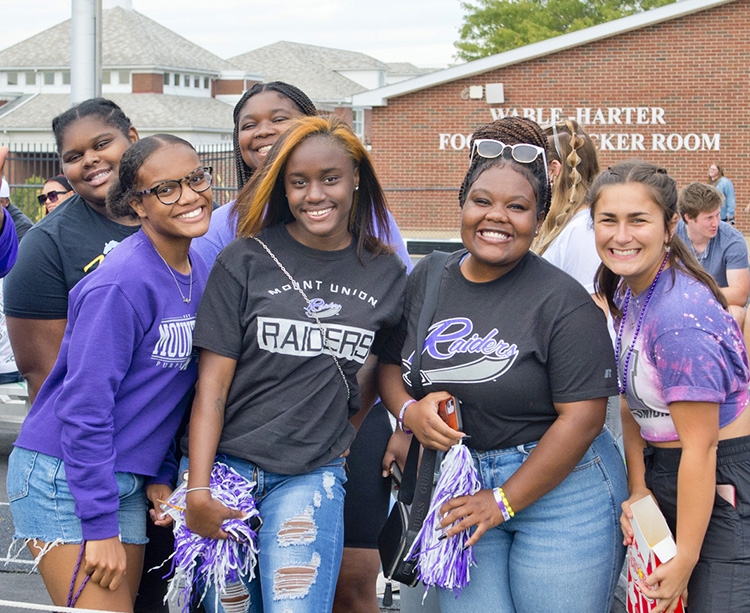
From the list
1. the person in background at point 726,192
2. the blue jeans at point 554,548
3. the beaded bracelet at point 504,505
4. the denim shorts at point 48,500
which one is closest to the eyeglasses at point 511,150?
the blue jeans at point 554,548

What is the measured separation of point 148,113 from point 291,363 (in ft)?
157

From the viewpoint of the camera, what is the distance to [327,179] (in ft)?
9.85

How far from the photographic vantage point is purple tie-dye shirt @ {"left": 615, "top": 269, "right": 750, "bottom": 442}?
2.59 meters

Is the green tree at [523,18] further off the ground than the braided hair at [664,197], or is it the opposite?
the green tree at [523,18]

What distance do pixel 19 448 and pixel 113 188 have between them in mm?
922

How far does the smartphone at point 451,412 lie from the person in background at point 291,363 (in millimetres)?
314

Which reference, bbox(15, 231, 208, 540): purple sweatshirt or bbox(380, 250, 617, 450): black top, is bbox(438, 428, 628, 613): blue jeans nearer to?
bbox(380, 250, 617, 450): black top

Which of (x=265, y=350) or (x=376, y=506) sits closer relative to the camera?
(x=265, y=350)

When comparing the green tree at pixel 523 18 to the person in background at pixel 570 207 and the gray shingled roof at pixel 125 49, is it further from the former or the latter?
the person in background at pixel 570 207

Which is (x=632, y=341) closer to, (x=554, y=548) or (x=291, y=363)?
(x=554, y=548)

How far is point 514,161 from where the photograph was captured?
290 centimetres

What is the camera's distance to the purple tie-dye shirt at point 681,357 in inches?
102

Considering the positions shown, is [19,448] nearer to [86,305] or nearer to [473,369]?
[86,305]

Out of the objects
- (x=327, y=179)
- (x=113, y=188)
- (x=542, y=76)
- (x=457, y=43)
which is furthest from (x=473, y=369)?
(x=457, y=43)
